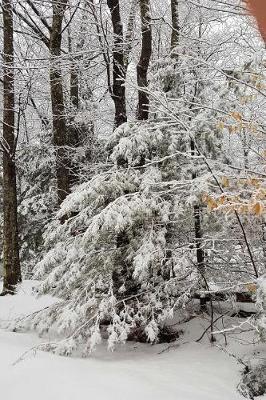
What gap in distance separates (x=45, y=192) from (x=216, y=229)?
9279 millimetres

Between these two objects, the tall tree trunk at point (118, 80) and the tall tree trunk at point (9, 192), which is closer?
the tall tree trunk at point (118, 80)

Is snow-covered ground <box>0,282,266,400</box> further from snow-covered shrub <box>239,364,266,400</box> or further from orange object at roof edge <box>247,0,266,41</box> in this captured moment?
orange object at roof edge <box>247,0,266,41</box>

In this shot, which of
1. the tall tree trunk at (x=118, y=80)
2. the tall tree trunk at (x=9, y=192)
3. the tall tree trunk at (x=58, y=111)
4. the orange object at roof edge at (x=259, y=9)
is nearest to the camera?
the orange object at roof edge at (x=259, y=9)

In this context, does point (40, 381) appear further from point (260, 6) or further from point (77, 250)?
point (260, 6)

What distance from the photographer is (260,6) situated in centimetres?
95

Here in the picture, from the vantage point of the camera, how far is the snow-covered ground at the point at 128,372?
3.91 metres

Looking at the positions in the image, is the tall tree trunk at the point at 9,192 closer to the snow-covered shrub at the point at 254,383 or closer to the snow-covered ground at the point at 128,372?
the snow-covered ground at the point at 128,372

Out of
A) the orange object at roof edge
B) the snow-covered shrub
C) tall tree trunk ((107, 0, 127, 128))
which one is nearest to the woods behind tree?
tall tree trunk ((107, 0, 127, 128))

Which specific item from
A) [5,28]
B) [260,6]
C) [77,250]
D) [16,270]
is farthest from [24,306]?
[260,6]

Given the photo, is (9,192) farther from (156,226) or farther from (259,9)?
(259,9)

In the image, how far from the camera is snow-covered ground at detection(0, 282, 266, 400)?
3.91 m

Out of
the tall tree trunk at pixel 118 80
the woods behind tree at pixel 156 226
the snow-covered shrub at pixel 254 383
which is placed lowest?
the snow-covered shrub at pixel 254 383

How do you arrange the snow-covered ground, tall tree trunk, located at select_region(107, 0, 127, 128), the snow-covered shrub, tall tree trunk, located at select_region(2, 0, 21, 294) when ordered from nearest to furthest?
the snow-covered ground
the snow-covered shrub
tall tree trunk, located at select_region(107, 0, 127, 128)
tall tree trunk, located at select_region(2, 0, 21, 294)

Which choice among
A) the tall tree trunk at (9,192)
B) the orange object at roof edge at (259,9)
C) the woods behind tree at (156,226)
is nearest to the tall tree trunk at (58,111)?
the tall tree trunk at (9,192)
